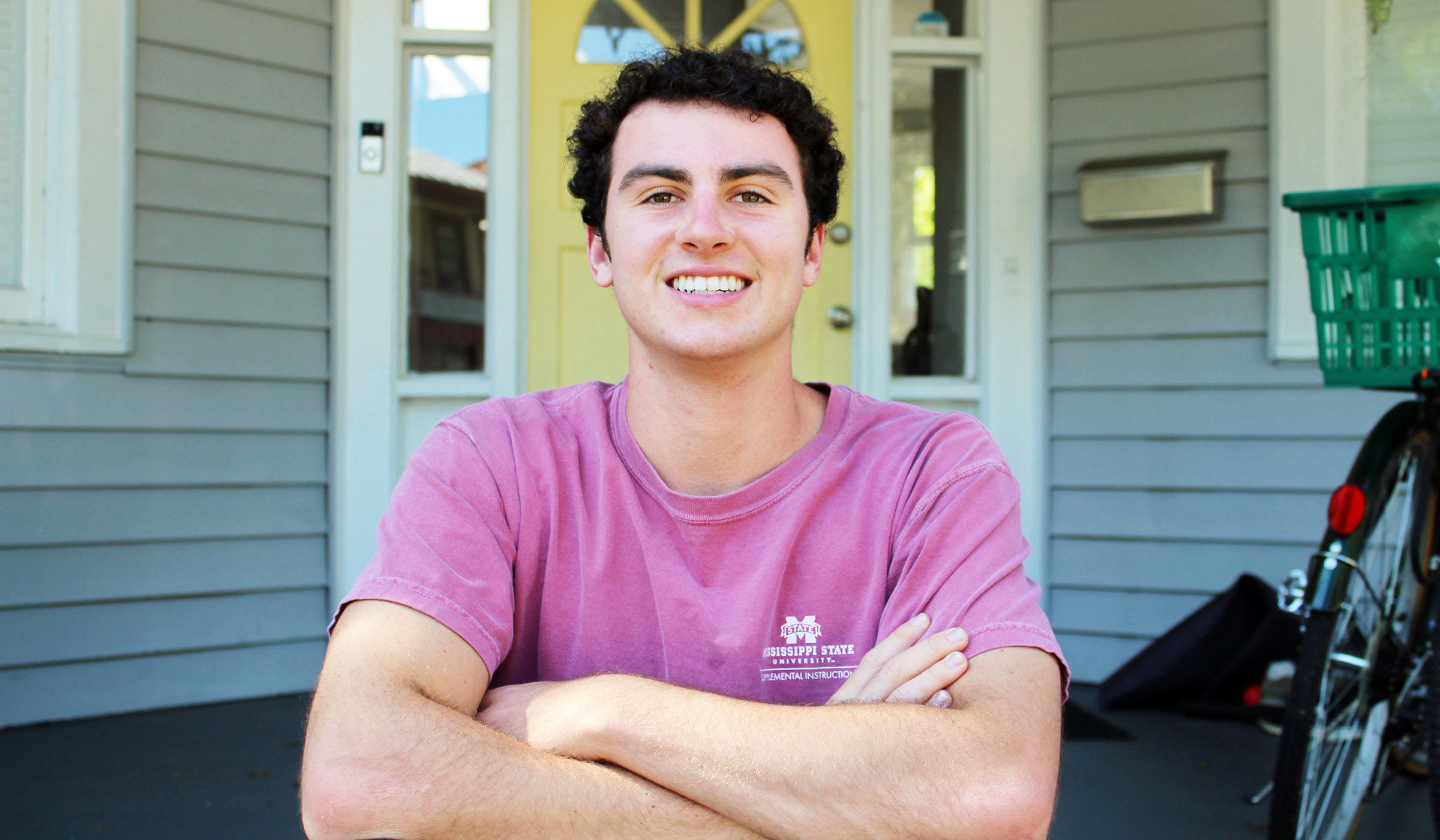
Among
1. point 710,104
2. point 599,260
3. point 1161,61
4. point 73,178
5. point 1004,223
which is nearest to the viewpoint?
point 710,104

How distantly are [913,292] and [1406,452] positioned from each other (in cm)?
155

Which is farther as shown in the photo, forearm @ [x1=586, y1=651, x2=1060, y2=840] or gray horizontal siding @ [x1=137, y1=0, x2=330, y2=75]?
gray horizontal siding @ [x1=137, y1=0, x2=330, y2=75]

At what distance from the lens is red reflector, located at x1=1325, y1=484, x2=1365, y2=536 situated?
1.90 m

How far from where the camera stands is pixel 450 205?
10.8 ft

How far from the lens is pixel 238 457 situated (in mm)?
3080

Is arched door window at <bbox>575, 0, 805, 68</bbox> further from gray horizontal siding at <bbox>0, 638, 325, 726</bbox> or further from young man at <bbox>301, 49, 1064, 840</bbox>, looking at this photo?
gray horizontal siding at <bbox>0, 638, 325, 726</bbox>

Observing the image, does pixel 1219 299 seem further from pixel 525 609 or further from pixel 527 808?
pixel 527 808

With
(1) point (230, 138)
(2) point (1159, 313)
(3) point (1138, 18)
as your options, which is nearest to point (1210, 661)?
(2) point (1159, 313)

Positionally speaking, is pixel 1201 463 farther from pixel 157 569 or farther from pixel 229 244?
pixel 157 569

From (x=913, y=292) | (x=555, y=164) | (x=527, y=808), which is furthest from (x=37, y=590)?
(x=913, y=292)

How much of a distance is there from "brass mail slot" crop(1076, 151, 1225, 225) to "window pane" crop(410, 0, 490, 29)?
189cm

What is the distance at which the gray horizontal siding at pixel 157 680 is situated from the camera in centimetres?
280

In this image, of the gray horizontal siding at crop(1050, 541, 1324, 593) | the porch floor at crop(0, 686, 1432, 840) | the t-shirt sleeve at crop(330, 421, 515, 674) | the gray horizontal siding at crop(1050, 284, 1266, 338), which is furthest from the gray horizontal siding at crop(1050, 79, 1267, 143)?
the t-shirt sleeve at crop(330, 421, 515, 674)

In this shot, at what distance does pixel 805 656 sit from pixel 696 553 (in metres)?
0.18
